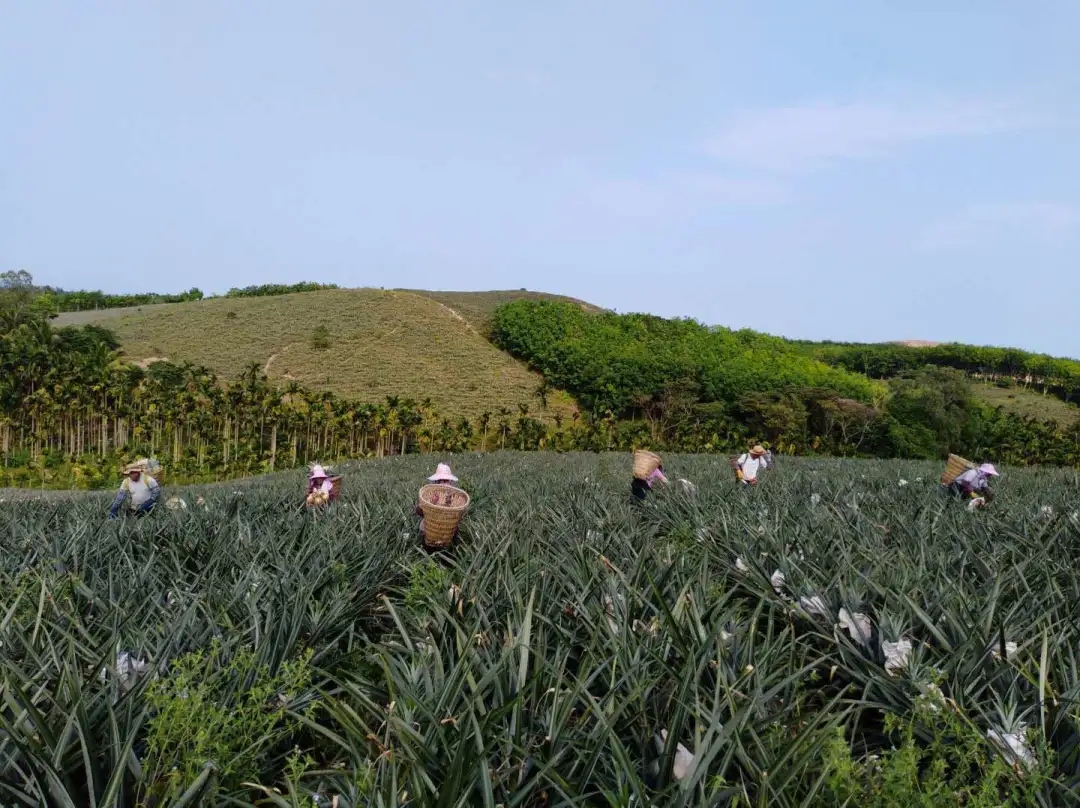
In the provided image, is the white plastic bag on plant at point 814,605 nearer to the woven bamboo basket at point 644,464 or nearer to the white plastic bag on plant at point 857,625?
the white plastic bag on plant at point 857,625

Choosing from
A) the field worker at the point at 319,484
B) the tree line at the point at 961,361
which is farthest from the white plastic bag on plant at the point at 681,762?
the tree line at the point at 961,361

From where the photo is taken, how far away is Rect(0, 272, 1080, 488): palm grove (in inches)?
1419

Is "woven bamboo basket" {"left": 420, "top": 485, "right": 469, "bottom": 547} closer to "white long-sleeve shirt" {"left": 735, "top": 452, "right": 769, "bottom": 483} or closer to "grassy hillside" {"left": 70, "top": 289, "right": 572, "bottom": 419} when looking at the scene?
"white long-sleeve shirt" {"left": 735, "top": 452, "right": 769, "bottom": 483}

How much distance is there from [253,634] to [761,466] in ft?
31.2

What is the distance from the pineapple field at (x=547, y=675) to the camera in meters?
1.74

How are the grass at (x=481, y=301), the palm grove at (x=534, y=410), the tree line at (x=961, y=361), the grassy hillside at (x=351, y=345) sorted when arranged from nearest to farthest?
the palm grove at (x=534, y=410) < the grassy hillside at (x=351, y=345) < the grass at (x=481, y=301) < the tree line at (x=961, y=361)

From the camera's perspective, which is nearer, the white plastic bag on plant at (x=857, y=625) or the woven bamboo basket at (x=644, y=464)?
the white plastic bag on plant at (x=857, y=625)

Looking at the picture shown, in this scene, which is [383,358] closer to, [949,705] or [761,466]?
[761,466]

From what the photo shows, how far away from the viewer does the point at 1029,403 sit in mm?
70062

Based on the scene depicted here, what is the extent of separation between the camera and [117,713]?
2037 mm

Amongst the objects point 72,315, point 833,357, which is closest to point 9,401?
point 72,315

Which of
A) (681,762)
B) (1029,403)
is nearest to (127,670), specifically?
(681,762)

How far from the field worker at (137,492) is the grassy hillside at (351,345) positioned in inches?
1656

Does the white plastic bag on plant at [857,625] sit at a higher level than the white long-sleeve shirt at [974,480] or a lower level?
higher
